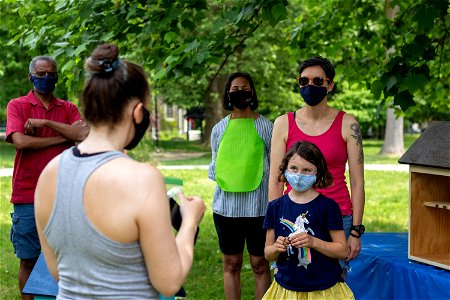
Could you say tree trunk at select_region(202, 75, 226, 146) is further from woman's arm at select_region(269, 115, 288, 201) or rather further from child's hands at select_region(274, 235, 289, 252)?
child's hands at select_region(274, 235, 289, 252)

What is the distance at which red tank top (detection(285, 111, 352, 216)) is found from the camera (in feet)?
14.1

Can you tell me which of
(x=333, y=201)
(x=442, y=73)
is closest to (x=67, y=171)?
(x=333, y=201)

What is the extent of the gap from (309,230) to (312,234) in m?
0.03

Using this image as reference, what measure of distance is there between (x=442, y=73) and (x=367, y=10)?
153 centimetres

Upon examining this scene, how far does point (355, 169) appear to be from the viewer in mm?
4402

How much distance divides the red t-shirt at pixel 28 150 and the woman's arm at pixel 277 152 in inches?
63.8

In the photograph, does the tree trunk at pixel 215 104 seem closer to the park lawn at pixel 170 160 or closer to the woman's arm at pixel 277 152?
the park lawn at pixel 170 160

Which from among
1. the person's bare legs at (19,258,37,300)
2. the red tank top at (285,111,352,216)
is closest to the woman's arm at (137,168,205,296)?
the red tank top at (285,111,352,216)

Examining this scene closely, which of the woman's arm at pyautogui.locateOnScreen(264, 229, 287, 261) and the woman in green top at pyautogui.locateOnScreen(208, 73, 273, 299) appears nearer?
the woman's arm at pyautogui.locateOnScreen(264, 229, 287, 261)

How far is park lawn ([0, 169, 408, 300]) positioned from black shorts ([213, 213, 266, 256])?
1354mm

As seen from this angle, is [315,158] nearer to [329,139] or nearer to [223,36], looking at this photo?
[329,139]

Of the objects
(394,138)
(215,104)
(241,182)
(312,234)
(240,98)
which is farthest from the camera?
(215,104)

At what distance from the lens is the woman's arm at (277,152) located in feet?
14.5

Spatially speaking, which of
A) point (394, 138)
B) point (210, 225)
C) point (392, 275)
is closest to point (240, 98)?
point (392, 275)
